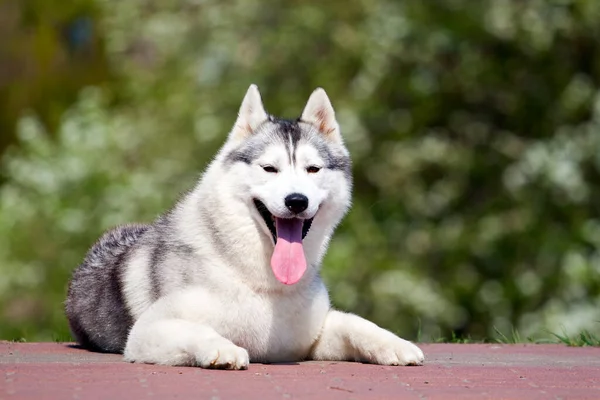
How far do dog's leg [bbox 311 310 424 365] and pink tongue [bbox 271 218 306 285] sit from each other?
1.33 ft

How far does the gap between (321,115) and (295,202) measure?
1.02m

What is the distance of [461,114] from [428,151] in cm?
133

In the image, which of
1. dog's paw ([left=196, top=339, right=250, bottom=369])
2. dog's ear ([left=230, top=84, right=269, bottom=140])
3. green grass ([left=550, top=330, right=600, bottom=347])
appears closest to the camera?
dog's paw ([left=196, top=339, right=250, bottom=369])

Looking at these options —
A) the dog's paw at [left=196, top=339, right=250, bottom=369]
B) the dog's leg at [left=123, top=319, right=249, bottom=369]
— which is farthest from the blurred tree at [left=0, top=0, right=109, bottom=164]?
the dog's paw at [left=196, top=339, right=250, bottom=369]

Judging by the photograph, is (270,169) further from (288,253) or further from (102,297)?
(102,297)

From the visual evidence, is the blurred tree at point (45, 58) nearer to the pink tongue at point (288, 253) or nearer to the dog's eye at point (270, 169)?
the dog's eye at point (270, 169)

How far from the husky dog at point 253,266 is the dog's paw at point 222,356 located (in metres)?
0.16

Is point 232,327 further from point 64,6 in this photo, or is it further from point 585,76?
point 64,6

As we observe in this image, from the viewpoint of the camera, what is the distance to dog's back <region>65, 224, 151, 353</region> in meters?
6.75

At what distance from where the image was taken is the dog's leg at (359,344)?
613 cm

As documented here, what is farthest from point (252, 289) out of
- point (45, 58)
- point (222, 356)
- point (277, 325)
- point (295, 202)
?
point (45, 58)

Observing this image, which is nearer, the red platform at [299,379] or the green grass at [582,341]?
the red platform at [299,379]

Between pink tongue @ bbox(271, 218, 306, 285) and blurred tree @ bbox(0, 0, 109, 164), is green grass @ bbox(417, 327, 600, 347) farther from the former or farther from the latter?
blurred tree @ bbox(0, 0, 109, 164)

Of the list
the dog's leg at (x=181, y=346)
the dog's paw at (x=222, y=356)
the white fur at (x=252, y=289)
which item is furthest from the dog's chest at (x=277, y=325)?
the dog's paw at (x=222, y=356)
